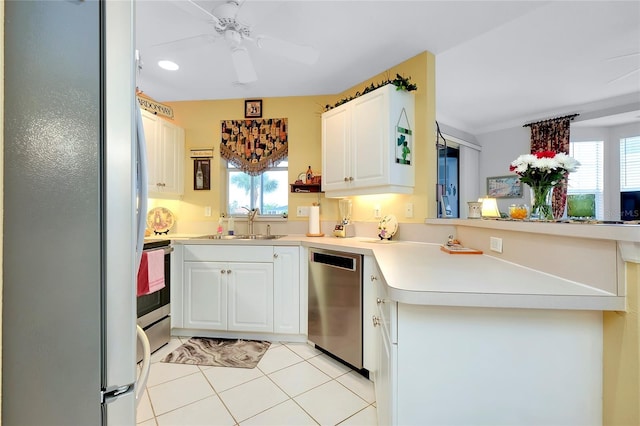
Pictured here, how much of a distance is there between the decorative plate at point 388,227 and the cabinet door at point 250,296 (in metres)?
1.02

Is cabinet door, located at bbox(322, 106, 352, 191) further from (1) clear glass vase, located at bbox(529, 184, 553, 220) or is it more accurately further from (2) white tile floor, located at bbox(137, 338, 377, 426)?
(2) white tile floor, located at bbox(137, 338, 377, 426)

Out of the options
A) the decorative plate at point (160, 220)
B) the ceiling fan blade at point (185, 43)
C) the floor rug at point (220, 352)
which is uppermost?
the ceiling fan blade at point (185, 43)

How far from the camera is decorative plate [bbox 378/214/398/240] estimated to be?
2.40m

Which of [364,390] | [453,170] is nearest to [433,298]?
[364,390]

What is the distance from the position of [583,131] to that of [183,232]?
5.99 meters

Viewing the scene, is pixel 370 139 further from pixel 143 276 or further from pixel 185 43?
pixel 143 276

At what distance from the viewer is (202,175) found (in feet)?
10.4

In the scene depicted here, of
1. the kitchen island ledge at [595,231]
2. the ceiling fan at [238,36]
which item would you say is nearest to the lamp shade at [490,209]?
the kitchen island ledge at [595,231]

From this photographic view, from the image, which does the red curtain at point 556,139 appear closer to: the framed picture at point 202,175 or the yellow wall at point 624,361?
the yellow wall at point 624,361

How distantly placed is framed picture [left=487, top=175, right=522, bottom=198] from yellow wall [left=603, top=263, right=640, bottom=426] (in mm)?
4629

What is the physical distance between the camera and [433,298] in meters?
0.89

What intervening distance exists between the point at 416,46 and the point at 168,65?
2139mm

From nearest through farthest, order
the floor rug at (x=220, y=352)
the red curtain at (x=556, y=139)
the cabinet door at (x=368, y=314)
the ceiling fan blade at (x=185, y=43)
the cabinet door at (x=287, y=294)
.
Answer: the ceiling fan blade at (x=185, y=43)
the cabinet door at (x=368, y=314)
the floor rug at (x=220, y=352)
the cabinet door at (x=287, y=294)
the red curtain at (x=556, y=139)

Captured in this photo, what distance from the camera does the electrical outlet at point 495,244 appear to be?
1540 millimetres
